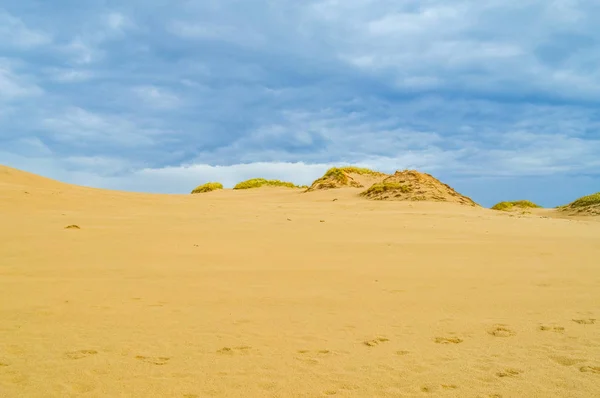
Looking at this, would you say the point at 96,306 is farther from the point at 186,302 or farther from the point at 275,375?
the point at 275,375

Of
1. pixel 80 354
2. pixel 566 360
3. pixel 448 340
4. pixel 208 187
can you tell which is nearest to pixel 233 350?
pixel 80 354

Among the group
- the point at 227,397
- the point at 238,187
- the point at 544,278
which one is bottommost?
the point at 227,397

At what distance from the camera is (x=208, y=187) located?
959 inches

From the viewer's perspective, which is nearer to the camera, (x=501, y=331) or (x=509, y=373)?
(x=509, y=373)

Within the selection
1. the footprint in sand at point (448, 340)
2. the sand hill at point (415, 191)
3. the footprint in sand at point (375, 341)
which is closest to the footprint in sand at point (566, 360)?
the footprint in sand at point (448, 340)

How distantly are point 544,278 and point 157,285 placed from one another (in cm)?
436

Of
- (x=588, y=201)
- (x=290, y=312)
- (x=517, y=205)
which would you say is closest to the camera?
(x=290, y=312)

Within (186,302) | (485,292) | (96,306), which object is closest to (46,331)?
(96,306)

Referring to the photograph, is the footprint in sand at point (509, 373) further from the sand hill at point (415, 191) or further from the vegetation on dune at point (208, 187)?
the vegetation on dune at point (208, 187)

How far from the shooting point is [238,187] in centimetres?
2495

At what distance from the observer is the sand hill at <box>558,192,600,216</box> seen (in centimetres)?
1606

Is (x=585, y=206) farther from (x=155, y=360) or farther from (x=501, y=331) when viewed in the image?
(x=155, y=360)

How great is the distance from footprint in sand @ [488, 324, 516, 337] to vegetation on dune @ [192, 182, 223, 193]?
2119cm

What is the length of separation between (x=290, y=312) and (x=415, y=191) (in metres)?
12.5
